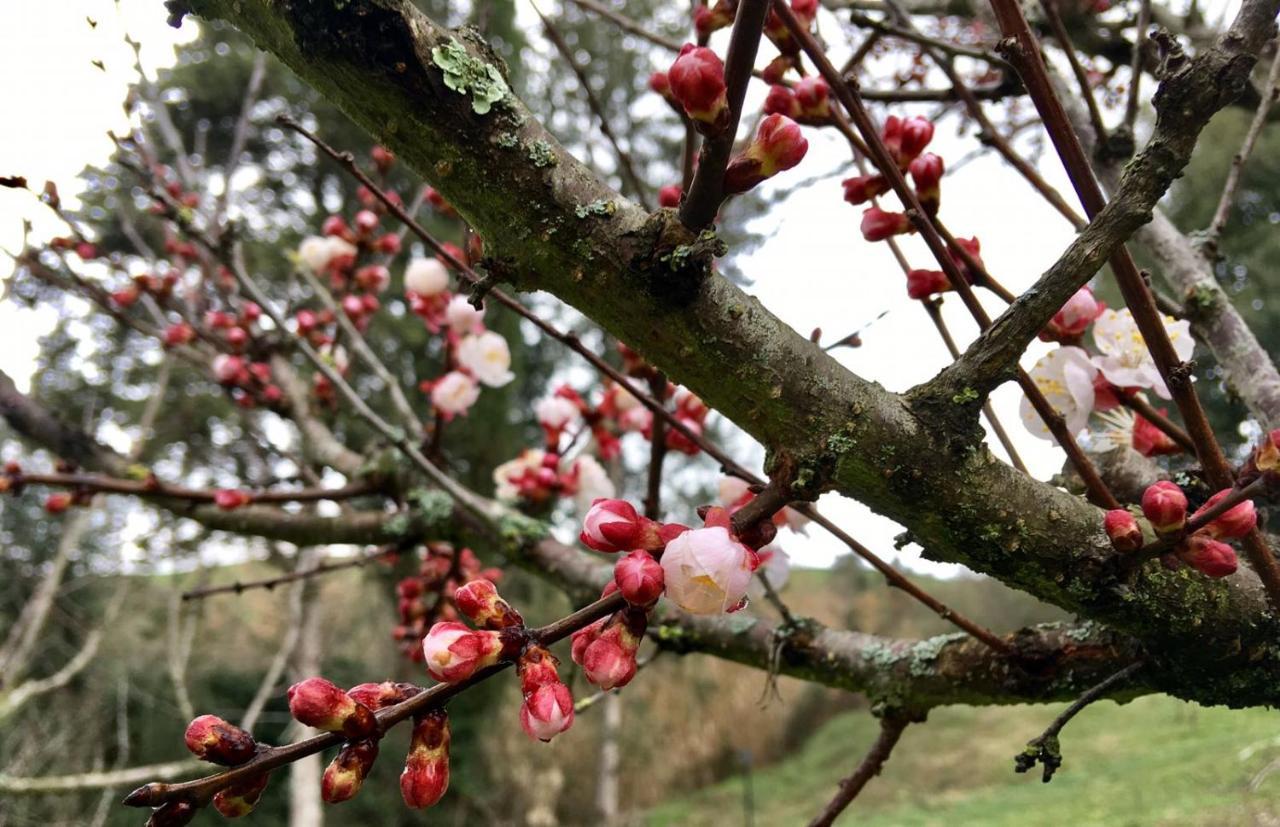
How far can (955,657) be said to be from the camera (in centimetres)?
86

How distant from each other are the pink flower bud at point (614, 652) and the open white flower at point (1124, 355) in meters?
0.55

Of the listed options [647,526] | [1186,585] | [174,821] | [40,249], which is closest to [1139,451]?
[1186,585]

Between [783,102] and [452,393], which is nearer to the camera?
[783,102]

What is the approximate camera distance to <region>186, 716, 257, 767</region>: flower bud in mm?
440

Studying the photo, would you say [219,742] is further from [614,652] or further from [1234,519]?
[1234,519]

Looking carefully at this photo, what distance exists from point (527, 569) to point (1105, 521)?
105 centimetres

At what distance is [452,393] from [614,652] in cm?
120

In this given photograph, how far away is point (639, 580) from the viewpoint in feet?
1.65

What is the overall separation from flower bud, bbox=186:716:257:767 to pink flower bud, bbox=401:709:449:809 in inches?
3.8

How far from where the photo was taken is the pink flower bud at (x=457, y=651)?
0.46 m

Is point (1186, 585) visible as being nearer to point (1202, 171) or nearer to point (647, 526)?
point (647, 526)

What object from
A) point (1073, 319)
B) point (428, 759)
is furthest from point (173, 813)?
point (1073, 319)

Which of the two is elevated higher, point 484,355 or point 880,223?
point 484,355

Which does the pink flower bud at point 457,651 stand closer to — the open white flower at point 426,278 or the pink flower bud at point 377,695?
the pink flower bud at point 377,695
